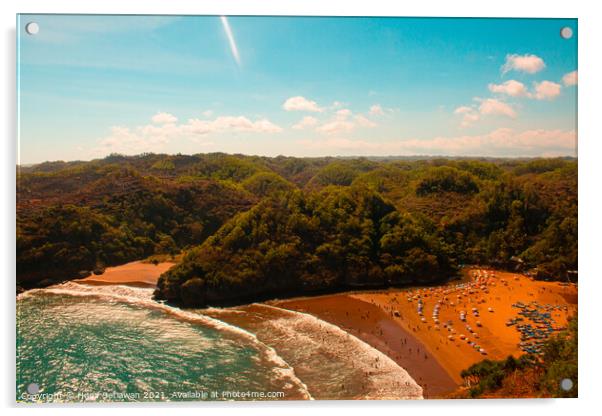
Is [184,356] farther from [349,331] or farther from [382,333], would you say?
[382,333]

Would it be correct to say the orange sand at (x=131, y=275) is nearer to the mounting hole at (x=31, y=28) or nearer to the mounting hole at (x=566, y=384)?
the mounting hole at (x=31, y=28)

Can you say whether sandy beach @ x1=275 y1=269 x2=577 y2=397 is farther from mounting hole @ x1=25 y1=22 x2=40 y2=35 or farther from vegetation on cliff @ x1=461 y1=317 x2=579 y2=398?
mounting hole @ x1=25 y1=22 x2=40 y2=35

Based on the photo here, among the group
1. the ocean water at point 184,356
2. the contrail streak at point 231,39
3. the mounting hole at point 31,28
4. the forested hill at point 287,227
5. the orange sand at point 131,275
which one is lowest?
the ocean water at point 184,356

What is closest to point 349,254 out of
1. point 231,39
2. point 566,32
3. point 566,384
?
point 566,384

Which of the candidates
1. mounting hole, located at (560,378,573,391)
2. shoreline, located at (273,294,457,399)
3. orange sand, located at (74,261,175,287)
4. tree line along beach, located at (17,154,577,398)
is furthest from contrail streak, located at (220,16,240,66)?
orange sand, located at (74,261,175,287)

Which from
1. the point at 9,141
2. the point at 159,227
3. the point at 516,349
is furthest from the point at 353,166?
the point at 9,141

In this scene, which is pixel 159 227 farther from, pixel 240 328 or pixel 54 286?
pixel 240 328

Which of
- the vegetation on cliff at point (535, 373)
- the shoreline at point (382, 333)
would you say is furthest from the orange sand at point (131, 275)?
the vegetation on cliff at point (535, 373)
